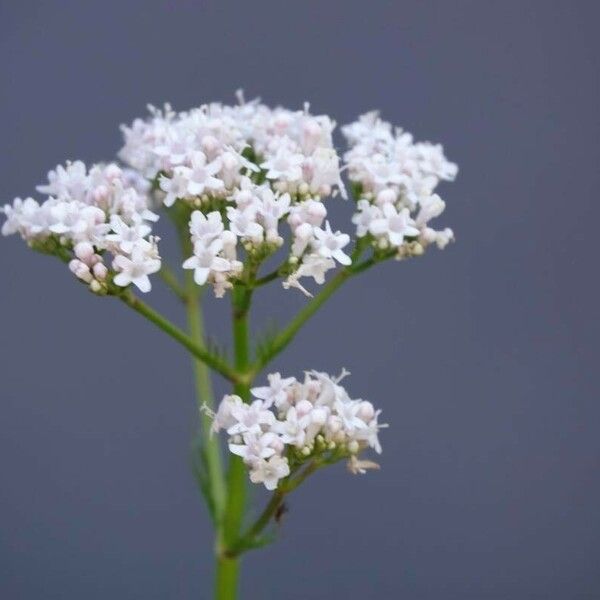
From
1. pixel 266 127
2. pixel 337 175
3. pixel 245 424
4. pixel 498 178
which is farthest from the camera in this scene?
pixel 498 178

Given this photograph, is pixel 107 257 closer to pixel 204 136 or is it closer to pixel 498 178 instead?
pixel 204 136

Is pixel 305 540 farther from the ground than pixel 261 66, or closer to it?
closer to it

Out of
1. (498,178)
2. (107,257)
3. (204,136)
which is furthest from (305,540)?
(204,136)

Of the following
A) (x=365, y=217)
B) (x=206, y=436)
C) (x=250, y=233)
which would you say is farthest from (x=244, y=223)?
(x=206, y=436)

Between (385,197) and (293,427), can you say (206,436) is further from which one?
(385,197)

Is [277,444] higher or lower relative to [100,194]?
lower

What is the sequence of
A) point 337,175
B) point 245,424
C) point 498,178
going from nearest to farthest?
point 245,424, point 337,175, point 498,178
